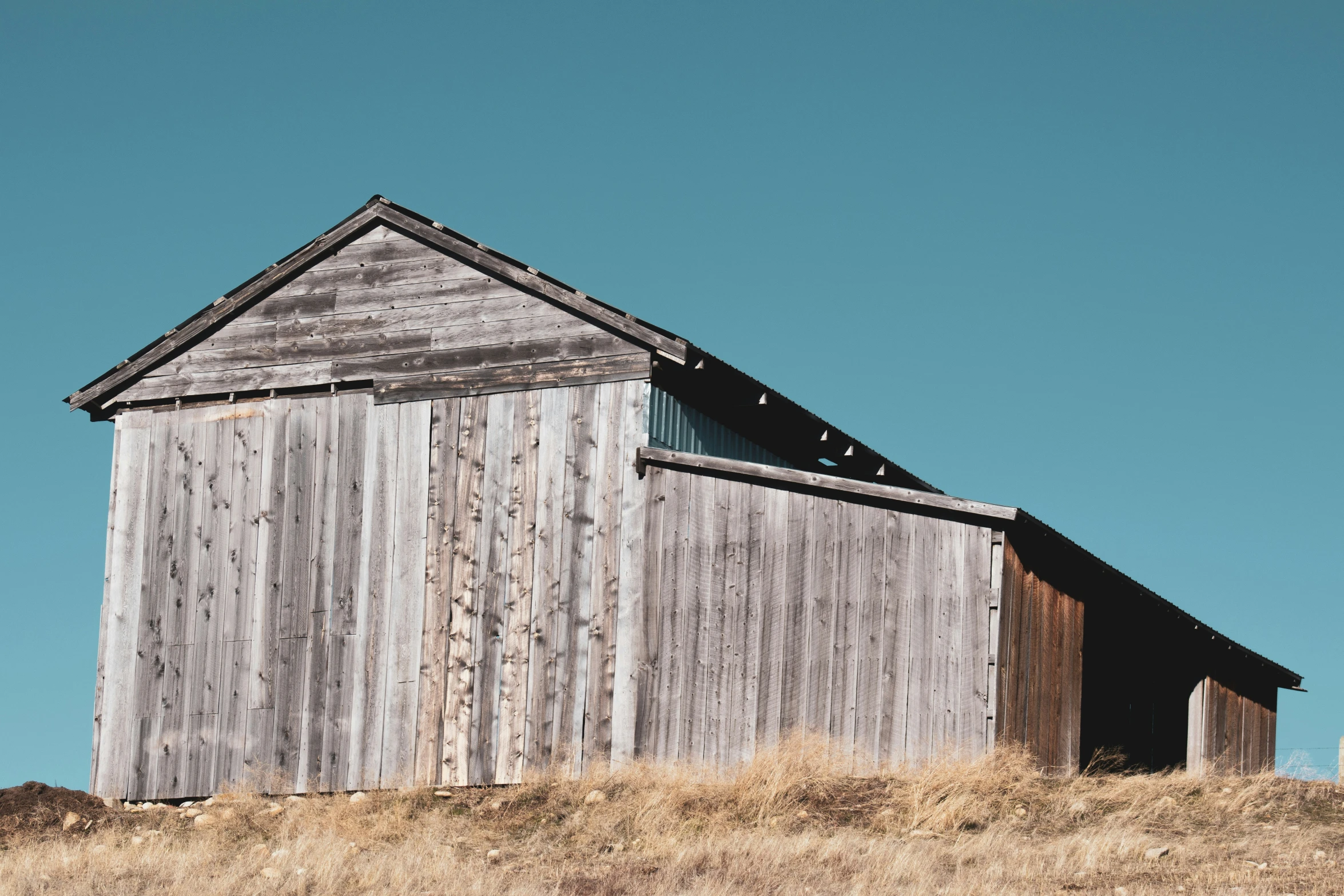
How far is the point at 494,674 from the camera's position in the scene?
723 inches

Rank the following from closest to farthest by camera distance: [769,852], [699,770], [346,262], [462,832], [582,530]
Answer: [769,852], [462,832], [699,770], [582,530], [346,262]

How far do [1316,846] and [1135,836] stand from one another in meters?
1.51

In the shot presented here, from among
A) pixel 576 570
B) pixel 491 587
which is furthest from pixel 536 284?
pixel 491 587

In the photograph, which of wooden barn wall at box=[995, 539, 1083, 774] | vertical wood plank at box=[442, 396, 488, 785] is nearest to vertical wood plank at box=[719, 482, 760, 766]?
wooden barn wall at box=[995, 539, 1083, 774]

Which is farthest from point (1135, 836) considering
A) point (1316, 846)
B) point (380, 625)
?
point (380, 625)

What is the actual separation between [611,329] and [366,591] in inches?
169

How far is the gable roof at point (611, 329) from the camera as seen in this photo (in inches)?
728

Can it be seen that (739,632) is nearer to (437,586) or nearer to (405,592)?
(437,586)

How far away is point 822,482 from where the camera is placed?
17.3 m

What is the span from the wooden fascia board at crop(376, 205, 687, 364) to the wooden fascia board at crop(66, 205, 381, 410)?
47 cm

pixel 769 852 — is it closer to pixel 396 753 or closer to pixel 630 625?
pixel 630 625

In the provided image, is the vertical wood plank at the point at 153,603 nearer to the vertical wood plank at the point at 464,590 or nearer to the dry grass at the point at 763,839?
the dry grass at the point at 763,839

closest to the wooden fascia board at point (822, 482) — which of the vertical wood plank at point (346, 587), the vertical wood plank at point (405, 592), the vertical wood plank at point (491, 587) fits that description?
the vertical wood plank at point (491, 587)

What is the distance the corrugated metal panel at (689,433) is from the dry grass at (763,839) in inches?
151
